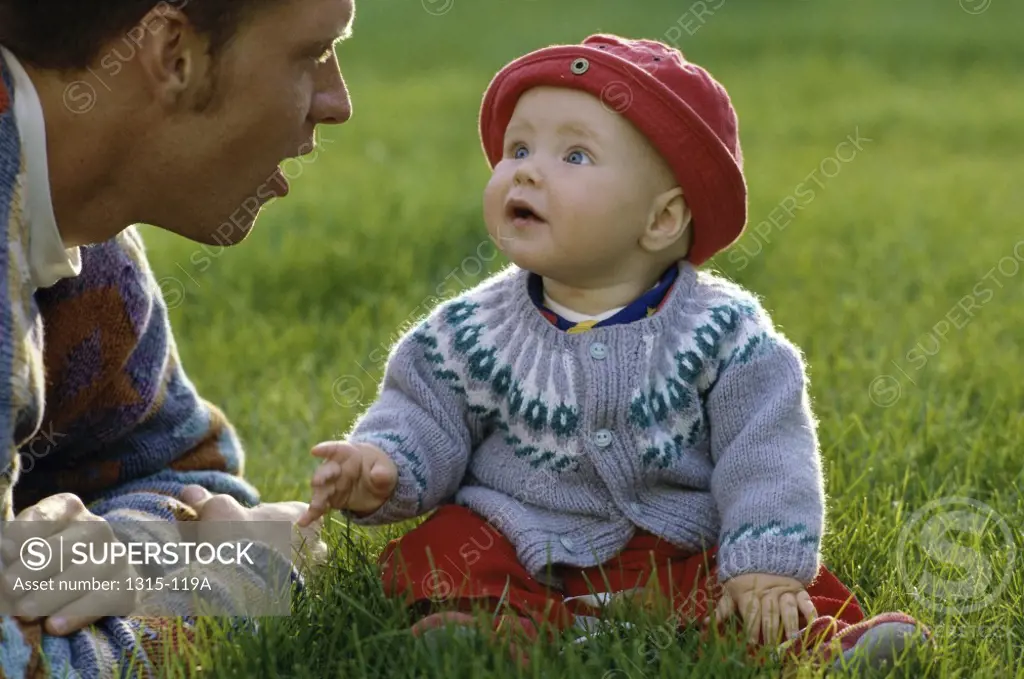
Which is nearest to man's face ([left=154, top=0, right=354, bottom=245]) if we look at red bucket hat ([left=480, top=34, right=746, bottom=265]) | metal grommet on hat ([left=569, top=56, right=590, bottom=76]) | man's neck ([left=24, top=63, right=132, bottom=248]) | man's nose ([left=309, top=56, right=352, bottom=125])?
man's nose ([left=309, top=56, right=352, bottom=125])

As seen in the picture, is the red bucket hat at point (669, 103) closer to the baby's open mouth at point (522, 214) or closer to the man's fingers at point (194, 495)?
the baby's open mouth at point (522, 214)

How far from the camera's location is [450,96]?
11.7 m

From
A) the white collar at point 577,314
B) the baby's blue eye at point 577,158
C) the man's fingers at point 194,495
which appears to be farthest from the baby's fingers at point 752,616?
the man's fingers at point 194,495

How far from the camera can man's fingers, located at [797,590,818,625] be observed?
2883 mm

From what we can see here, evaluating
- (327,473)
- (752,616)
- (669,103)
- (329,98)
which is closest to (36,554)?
(327,473)

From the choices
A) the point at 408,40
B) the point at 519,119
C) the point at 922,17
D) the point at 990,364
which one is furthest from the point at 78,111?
the point at 922,17

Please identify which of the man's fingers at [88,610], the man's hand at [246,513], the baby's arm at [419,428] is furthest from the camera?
the man's hand at [246,513]

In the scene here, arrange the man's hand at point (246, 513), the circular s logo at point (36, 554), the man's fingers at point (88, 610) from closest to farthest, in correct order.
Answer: the man's fingers at point (88, 610) → the circular s logo at point (36, 554) → the man's hand at point (246, 513)

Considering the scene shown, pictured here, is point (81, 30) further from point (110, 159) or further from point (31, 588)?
point (31, 588)

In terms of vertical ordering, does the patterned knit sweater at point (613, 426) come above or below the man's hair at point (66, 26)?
below

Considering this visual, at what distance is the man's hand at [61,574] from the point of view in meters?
2.87

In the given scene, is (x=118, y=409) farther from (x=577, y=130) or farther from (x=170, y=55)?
(x=577, y=130)

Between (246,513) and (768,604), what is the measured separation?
4.04ft

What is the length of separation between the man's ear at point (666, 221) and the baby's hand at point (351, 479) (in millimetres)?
703
